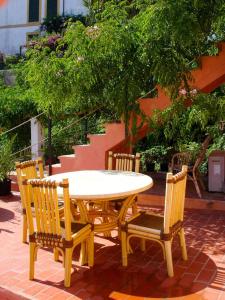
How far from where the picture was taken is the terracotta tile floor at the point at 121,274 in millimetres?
3623

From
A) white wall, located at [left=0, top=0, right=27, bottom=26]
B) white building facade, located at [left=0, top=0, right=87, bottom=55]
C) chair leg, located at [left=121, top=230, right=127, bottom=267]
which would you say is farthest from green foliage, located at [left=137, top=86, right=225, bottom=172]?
white wall, located at [left=0, top=0, right=27, bottom=26]

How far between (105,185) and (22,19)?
21059 mm

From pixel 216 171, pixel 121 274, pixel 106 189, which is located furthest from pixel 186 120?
pixel 121 274

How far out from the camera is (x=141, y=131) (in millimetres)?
7203

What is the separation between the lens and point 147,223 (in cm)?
411

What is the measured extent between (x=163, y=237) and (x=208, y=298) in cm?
67

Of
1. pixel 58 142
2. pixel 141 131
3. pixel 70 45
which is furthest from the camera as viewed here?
pixel 58 142

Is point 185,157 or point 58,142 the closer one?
point 185,157

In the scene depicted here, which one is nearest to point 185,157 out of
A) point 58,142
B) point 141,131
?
point 141,131

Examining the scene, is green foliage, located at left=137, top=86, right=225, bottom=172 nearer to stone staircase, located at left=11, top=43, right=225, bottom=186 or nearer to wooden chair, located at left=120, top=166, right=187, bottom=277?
stone staircase, located at left=11, top=43, right=225, bottom=186

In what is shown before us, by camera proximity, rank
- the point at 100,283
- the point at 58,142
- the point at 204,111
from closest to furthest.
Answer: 1. the point at 100,283
2. the point at 204,111
3. the point at 58,142

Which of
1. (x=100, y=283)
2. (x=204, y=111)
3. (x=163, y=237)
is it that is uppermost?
(x=204, y=111)

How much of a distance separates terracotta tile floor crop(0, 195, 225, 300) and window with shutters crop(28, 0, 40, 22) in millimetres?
19455

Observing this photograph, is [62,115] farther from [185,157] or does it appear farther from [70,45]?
[185,157]
